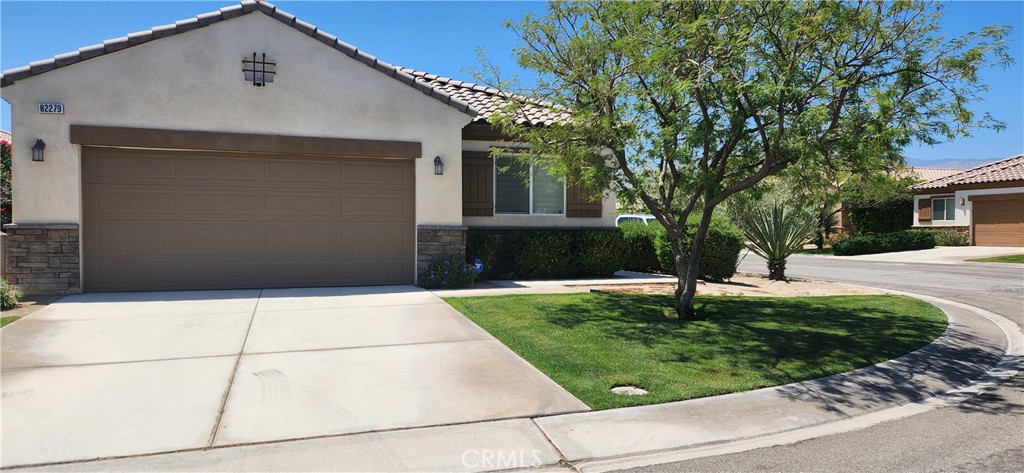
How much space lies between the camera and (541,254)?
13.1 m

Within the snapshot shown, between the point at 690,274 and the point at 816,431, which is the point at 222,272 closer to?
the point at 690,274

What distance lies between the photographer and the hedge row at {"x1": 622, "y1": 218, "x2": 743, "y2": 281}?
528 inches

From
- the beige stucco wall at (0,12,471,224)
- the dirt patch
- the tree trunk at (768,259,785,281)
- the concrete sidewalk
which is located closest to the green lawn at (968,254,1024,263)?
the dirt patch

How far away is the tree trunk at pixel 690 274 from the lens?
8.18 meters

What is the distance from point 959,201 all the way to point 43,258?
36.6 m

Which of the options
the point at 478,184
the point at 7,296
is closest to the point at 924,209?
the point at 478,184

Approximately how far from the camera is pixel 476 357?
6203 mm

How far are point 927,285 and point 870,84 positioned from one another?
947 centimetres

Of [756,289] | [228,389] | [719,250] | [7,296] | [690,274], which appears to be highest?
[719,250]

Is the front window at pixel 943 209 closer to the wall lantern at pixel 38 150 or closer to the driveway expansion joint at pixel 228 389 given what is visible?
the driveway expansion joint at pixel 228 389

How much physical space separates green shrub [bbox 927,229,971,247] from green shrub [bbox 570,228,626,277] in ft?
80.7

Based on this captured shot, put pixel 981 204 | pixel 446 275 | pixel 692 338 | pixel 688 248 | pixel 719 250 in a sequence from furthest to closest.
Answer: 1. pixel 981 204
2. pixel 719 250
3. pixel 688 248
4. pixel 446 275
5. pixel 692 338

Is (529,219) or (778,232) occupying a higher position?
(529,219)

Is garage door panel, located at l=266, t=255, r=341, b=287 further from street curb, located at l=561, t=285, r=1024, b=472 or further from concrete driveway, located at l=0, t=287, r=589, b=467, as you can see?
street curb, located at l=561, t=285, r=1024, b=472
